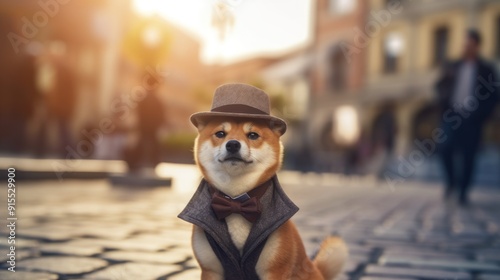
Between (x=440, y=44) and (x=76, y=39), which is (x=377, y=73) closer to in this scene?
(x=440, y=44)

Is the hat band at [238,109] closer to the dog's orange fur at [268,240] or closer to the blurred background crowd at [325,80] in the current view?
the dog's orange fur at [268,240]

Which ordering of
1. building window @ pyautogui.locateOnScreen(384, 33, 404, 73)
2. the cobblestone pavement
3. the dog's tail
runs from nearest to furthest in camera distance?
the dog's tail < the cobblestone pavement < building window @ pyautogui.locateOnScreen(384, 33, 404, 73)

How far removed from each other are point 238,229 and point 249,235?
53 mm

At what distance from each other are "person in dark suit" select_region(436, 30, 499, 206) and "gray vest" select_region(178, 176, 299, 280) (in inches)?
248

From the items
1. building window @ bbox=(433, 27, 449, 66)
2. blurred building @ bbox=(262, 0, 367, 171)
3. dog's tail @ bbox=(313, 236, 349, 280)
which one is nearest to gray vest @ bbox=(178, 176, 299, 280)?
dog's tail @ bbox=(313, 236, 349, 280)

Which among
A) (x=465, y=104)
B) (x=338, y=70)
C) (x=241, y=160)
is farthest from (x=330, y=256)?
(x=338, y=70)

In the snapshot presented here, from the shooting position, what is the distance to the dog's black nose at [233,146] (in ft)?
6.41

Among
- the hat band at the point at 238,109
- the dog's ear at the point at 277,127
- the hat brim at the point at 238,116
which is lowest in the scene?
the dog's ear at the point at 277,127

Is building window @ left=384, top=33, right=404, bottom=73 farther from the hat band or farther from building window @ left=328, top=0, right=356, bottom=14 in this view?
the hat band

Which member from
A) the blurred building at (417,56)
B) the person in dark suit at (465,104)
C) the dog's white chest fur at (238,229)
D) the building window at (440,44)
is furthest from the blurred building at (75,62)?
the building window at (440,44)

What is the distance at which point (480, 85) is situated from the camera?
25.8 feet

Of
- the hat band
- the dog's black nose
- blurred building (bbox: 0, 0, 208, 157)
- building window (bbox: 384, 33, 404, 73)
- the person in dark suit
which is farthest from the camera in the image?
building window (bbox: 384, 33, 404, 73)

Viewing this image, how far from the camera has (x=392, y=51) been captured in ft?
81.4

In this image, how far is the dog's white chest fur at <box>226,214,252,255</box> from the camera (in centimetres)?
205
